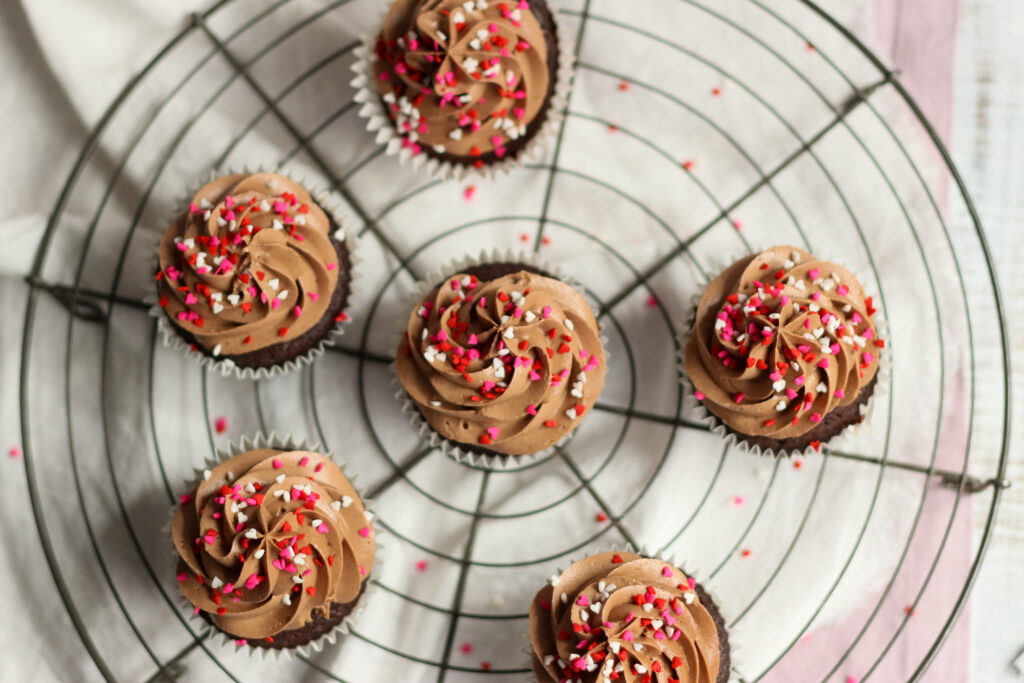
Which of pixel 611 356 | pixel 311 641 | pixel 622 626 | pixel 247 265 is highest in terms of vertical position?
pixel 611 356

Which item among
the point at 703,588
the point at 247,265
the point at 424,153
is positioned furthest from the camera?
the point at 424,153

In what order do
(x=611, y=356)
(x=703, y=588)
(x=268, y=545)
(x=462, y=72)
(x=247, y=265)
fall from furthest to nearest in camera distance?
(x=611, y=356) < (x=703, y=588) < (x=462, y=72) < (x=247, y=265) < (x=268, y=545)

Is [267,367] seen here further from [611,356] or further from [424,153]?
[611,356]

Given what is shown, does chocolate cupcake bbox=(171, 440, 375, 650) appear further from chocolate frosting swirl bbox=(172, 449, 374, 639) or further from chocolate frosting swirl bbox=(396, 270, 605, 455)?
chocolate frosting swirl bbox=(396, 270, 605, 455)

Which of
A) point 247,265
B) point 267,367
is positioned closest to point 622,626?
point 267,367

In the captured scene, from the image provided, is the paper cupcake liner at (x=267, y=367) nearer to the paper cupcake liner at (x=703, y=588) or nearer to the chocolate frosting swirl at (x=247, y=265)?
the chocolate frosting swirl at (x=247, y=265)

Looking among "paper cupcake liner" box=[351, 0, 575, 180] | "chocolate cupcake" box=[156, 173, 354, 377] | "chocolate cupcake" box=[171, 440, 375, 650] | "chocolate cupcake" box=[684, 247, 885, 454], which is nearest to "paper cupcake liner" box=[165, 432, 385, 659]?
"chocolate cupcake" box=[171, 440, 375, 650]

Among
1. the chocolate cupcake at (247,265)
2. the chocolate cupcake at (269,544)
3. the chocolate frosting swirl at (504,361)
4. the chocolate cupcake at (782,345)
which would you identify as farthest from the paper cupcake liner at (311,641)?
the chocolate cupcake at (782,345)
